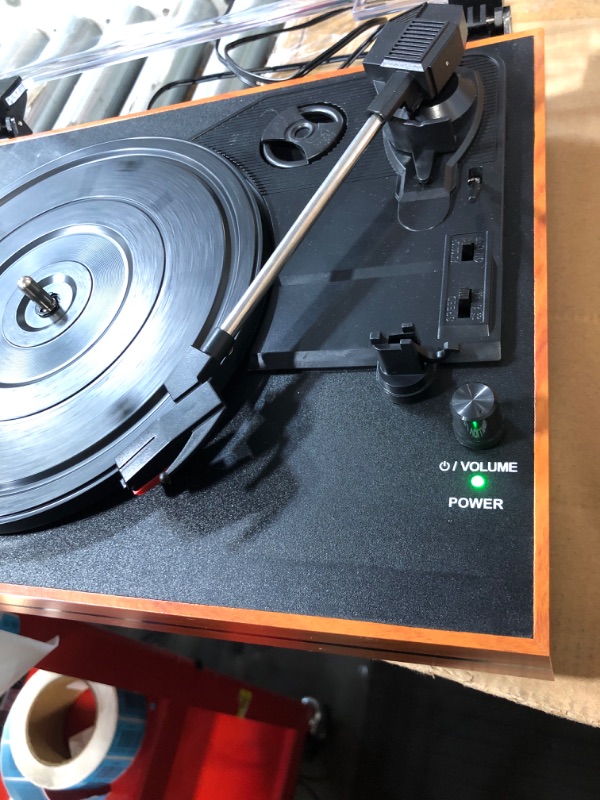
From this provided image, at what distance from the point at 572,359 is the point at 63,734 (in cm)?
73

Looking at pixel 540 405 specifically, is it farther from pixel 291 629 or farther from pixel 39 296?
pixel 39 296

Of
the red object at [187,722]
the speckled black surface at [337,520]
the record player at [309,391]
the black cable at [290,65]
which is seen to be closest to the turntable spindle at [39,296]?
the record player at [309,391]

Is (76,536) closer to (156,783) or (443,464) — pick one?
(443,464)

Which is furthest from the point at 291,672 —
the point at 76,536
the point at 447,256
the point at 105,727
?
the point at 447,256

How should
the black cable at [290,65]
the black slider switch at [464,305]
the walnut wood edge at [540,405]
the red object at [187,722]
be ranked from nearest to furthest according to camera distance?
the walnut wood edge at [540,405]
the black slider switch at [464,305]
the red object at [187,722]
the black cable at [290,65]

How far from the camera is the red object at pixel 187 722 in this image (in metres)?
0.78

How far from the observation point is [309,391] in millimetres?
541

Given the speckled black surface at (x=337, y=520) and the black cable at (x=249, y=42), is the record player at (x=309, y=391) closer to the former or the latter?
the speckled black surface at (x=337, y=520)

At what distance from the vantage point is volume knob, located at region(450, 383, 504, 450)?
0.44m

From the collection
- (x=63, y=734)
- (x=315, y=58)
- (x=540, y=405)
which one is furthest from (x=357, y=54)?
(x=63, y=734)

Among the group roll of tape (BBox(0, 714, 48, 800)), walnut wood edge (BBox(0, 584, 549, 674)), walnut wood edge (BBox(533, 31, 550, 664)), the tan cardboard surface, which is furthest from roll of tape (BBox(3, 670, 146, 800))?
walnut wood edge (BBox(533, 31, 550, 664))

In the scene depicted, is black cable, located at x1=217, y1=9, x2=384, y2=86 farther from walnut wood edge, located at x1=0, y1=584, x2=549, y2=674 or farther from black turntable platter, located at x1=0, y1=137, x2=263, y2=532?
walnut wood edge, located at x1=0, y1=584, x2=549, y2=674

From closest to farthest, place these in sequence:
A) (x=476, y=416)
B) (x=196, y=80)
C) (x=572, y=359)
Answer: (x=476, y=416), (x=572, y=359), (x=196, y=80)

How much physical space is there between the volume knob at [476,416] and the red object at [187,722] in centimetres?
53
